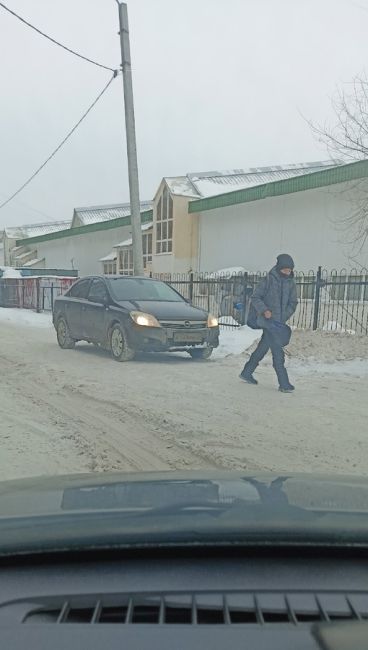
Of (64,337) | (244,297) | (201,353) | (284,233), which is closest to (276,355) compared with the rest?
(201,353)

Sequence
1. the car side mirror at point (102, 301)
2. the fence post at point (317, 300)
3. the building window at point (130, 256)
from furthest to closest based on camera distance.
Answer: the building window at point (130, 256)
the fence post at point (317, 300)
the car side mirror at point (102, 301)

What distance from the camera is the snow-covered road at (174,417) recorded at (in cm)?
470

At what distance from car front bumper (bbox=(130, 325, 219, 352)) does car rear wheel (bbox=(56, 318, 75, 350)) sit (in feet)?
7.92

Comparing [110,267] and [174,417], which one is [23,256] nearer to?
[110,267]

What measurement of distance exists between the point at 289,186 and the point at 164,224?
32.7ft

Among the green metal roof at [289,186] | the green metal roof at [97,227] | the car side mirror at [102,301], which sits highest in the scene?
the green metal roof at [289,186]

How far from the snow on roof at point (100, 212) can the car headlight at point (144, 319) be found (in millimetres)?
38168

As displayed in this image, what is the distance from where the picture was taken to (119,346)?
9.80m

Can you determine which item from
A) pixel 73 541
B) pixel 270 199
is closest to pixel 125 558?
pixel 73 541

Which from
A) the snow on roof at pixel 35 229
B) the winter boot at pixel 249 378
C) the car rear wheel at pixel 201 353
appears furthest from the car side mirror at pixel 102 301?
the snow on roof at pixel 35 229

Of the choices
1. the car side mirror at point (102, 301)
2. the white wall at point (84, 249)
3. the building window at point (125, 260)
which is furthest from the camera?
the white wall at point (84, 249)

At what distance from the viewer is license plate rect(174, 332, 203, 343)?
9602mm

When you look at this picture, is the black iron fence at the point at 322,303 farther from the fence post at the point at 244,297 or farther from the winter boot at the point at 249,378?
the winter boot at the point at 249,378

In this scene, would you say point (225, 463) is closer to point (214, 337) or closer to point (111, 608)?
point (111, 608)
